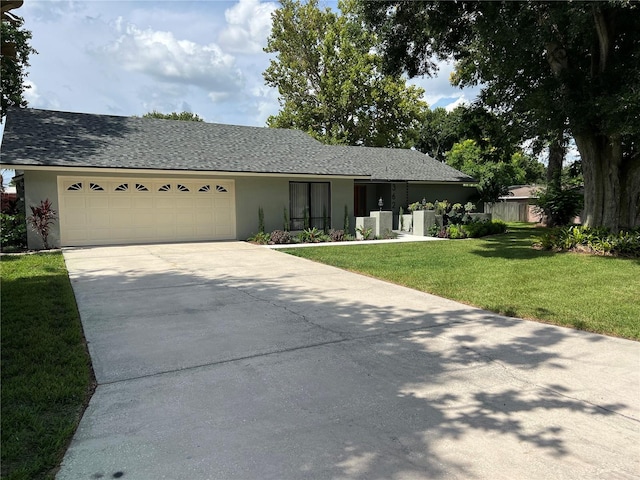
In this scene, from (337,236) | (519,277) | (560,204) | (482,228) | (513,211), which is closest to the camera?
(519,277)

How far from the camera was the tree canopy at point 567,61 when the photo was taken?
995 cm

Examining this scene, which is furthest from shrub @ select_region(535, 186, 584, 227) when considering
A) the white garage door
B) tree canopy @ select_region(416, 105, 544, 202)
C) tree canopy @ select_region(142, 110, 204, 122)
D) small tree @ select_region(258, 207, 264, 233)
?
tree canopy @ select_region(142, 110, 204, 122)

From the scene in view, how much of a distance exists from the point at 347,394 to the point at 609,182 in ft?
40.6

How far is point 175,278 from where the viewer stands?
8.51m

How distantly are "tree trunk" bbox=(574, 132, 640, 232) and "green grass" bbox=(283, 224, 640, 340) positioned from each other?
204 cm

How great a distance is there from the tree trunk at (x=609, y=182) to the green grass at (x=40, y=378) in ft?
43.5

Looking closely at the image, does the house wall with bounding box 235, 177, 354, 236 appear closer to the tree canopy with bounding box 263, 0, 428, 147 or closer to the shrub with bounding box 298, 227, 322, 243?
the shrub with bounding box 298, 227, 322, 243

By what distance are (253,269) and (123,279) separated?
272cm

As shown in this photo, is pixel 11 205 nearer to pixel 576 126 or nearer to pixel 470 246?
pixel 470 246

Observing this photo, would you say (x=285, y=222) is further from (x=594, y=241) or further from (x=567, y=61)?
(x=567, y=61)

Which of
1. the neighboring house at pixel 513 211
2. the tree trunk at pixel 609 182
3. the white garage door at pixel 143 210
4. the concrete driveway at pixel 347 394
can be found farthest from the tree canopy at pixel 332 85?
the concrete driveway at pixel 347 394

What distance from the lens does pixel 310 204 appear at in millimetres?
17312

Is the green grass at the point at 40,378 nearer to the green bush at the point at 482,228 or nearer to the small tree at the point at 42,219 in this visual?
the small tree at the point at 42,219

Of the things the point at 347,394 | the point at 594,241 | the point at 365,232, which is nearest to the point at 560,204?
the point at 594,241
